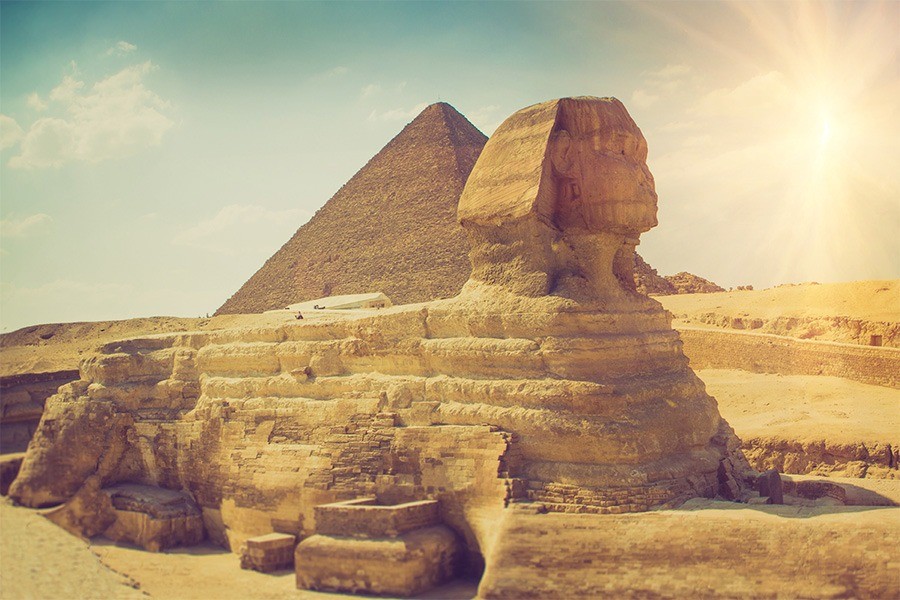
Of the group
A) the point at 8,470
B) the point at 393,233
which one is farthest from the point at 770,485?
the point at 393,233

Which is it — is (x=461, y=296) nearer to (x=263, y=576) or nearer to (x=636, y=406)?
(x=636, y=406)

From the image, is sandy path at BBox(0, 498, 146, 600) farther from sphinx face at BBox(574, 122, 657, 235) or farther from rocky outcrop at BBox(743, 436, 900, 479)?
rocky outcrop at BBox(743, 436, 900, 479)

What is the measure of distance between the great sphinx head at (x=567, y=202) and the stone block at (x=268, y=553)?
297 cm

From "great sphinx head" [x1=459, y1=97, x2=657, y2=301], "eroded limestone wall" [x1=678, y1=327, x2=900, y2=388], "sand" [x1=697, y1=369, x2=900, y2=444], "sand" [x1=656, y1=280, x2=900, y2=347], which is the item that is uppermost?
"great sphinx head" [x1=459, y1=97, x2=657, y2=301]

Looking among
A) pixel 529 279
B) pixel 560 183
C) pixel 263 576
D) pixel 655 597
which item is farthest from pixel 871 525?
pixel 263 576

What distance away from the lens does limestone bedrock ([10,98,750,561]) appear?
672cm

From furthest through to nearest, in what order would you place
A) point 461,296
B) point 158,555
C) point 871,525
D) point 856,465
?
point 856,465 < point 158,555 < point 461,296 < point 871,525

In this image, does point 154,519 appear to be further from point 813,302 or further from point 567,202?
point 813,302

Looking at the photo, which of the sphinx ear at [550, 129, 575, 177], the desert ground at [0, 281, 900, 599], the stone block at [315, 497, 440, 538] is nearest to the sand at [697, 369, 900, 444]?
the desert ground at [0, 281, 900, 599]

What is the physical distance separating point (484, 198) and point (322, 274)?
2958cm

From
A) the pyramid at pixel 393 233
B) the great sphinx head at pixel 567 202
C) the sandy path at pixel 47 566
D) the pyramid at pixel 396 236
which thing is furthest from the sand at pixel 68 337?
the great sphinx head at pixel 567 202

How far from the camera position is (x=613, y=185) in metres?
7.48

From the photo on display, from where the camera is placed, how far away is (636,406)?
6863 mm

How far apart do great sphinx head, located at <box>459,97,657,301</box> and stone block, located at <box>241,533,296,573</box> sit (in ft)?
9.75
